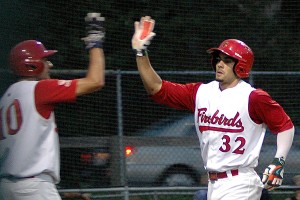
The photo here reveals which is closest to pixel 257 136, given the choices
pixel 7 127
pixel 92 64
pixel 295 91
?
pixel 92 64

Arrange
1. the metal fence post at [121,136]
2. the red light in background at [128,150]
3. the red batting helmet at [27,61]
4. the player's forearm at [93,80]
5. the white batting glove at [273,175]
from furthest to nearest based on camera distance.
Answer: the red light in background at [128,150], the metal fence post at [121,136], the white batting glove at [273,175], the red batting helmet at [27,61], the player's forearm at [93,80]

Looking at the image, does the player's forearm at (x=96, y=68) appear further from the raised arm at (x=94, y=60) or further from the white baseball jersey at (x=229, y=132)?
the white baseball jersey at (x=229, y=132)

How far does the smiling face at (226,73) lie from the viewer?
598 cm

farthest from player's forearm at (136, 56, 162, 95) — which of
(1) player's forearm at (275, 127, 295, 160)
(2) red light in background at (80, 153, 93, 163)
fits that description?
(2) red light in background at (80, 153, 93, 163)

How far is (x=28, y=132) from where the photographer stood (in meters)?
5.08

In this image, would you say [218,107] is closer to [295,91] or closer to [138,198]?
[138,198]

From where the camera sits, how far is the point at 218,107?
5918 millimetres

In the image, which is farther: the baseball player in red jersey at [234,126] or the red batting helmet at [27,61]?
the baseball player in red jersey at [234,126]

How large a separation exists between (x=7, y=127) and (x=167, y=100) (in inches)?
53.1

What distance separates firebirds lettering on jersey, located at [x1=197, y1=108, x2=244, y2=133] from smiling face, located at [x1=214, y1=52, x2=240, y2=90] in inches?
8.4

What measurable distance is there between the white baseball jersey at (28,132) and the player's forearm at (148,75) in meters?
0.88

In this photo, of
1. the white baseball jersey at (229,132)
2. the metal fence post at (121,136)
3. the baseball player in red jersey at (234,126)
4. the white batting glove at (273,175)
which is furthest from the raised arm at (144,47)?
the metal fence post at (121,136)

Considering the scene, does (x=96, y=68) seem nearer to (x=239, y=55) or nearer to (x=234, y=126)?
(x=234, y=126)

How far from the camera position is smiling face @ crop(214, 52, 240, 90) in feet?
19.6
